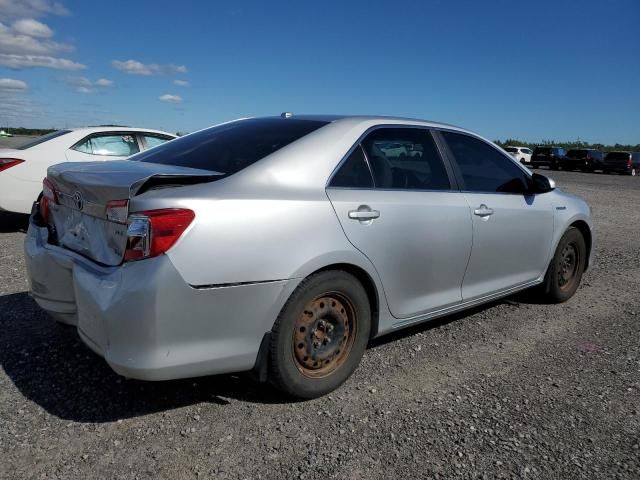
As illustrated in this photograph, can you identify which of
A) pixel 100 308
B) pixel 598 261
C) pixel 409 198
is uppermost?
pixel 409 198

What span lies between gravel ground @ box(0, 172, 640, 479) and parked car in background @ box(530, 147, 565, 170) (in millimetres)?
35774

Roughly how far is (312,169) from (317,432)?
1371mm

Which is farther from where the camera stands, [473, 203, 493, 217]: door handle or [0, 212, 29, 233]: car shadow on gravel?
[0, 212, 29, 233]: car shadow on gravel

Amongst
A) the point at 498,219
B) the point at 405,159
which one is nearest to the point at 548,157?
the point at 498,219

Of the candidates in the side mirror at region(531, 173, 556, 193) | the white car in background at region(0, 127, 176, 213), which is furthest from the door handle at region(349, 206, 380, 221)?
the white car in background at region(0, 127, 176, 213)

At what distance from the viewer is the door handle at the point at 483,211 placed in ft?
12.4

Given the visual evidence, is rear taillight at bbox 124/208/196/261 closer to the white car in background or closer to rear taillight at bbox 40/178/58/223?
rear taillight at bbox 40/178/58/223

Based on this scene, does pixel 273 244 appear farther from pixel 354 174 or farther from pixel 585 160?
pixel 585 160

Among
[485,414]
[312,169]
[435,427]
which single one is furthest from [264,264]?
[485,414]

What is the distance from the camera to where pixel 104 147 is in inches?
306

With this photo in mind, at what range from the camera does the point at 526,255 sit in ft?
14.1

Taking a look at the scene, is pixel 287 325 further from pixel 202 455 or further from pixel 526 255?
pixel 526 255

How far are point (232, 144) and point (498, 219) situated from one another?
1.99m

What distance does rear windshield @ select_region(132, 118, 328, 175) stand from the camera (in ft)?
9.94
